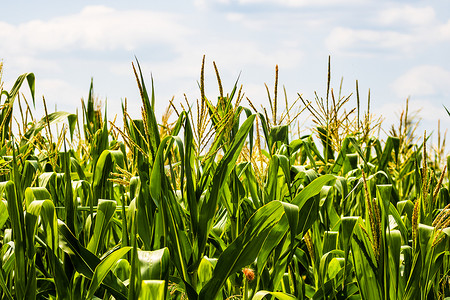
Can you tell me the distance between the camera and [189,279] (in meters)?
1.42

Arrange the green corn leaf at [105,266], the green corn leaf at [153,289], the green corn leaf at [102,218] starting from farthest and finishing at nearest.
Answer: the green corn leaf at [102,218], the green corn leaf at [105,266], the green corn leaf at [153,289]

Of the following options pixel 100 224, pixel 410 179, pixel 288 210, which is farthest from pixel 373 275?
pixel 410 179

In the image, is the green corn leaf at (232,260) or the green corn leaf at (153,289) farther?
the green corn leaf at (232,260)

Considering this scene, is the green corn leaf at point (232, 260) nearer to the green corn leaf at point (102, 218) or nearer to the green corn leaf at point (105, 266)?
the green corn leaf at point (105, 266)

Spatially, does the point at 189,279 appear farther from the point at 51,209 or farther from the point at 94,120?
the point at 94,120

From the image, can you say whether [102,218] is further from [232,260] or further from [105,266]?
[232,260]

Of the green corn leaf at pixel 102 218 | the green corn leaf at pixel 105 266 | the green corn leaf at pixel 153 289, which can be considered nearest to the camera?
the green corn leaf at pixel 153 289

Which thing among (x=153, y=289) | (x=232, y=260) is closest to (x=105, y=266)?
(x=153, y=289)

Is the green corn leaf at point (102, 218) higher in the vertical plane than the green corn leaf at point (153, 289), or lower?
higher

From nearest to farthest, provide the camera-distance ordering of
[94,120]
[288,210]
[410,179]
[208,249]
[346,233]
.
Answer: [288,210] → [346,233] → [208,249] → [94,120] → [410,179]

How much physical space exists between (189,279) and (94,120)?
164 cm

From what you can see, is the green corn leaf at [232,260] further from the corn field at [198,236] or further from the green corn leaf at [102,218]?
the green corn leaf at [102,218]

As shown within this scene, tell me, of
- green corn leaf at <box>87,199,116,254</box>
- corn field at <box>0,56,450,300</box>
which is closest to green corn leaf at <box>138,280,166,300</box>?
corn field at <box>0,56,450,300</box>

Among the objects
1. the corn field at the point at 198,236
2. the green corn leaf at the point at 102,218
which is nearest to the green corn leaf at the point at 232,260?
the corn field at the point at 198,236
